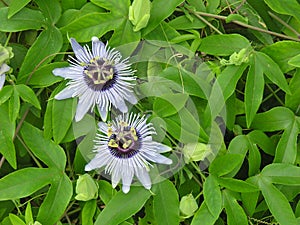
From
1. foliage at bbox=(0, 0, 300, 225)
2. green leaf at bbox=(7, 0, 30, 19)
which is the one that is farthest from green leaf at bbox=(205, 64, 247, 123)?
green leaf at bbox=(7, 0, 30, 19)

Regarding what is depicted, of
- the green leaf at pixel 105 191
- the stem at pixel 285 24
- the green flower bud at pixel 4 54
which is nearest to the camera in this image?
the green flower bud at pixel 4 54

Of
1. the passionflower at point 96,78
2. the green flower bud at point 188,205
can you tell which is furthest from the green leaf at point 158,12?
the green flower bud at point 188,205

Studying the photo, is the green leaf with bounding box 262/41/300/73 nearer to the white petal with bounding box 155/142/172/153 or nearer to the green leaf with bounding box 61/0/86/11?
the white petal with bounding box 155/142/172/153

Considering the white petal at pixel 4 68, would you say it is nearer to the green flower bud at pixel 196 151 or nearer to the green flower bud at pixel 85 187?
the green flower bud at pixel 85 187

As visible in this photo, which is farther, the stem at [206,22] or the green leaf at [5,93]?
the stem at [206,22]

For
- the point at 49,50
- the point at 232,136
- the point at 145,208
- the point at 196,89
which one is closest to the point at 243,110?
the point at 232,136

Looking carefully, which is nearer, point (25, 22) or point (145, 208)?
point (25, 22)

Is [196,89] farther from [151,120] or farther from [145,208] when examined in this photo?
[145,208]
